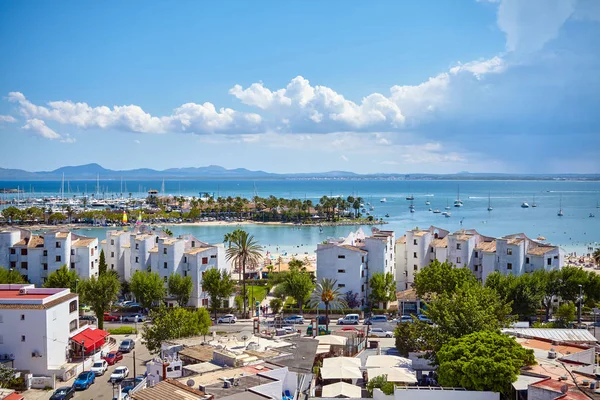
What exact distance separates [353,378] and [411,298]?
21764 mm

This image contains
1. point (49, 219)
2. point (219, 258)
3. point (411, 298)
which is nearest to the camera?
point (411, 298)

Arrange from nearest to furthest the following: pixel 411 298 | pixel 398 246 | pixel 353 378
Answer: pixel 353 378
pixel 411 298
pixel 398 246

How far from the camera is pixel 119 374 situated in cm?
3422

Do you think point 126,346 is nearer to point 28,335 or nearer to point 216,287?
point 28,335

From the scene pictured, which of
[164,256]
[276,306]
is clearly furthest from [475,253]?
[164,256]

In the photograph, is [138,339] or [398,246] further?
[398,246]

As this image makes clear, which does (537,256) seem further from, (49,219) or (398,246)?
(49,219)

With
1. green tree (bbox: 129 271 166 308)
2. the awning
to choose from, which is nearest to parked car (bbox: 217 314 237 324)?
green tree (bbox: 129 271 166 308)

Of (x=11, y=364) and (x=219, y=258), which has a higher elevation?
(x=219, y=258)

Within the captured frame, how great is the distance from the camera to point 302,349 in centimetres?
3309

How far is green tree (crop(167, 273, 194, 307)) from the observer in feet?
170

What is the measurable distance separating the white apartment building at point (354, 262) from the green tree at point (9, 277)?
25888mm

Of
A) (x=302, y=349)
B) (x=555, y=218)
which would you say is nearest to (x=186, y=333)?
(x=302, y=349)

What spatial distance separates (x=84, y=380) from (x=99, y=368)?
225 cm
